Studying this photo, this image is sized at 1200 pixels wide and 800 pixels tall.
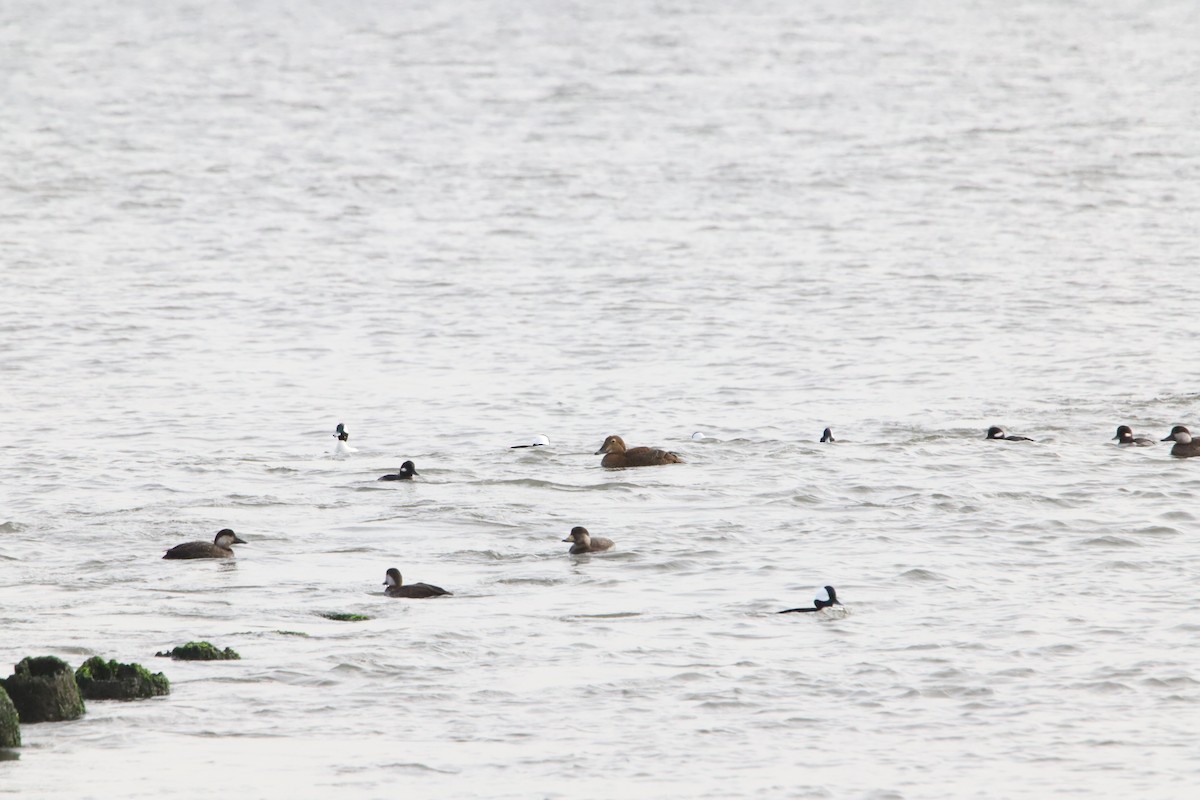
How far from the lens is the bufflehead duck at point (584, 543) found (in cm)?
1745

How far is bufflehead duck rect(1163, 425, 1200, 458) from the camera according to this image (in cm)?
2172

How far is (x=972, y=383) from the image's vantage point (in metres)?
26.2

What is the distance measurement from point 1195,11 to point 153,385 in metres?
54.3

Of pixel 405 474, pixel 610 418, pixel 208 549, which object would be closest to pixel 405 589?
pixel 208 549

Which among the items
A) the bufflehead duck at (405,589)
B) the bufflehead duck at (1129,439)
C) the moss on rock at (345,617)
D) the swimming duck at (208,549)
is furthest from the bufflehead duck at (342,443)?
the bufflehead duck at (1129,439)

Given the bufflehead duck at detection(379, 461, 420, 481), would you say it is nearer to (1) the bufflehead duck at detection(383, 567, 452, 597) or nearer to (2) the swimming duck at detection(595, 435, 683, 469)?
(2) the swimming duck at detection(595, 435, 683, 469)

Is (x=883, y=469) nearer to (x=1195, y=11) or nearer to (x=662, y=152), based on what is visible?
(x=662, y=152)

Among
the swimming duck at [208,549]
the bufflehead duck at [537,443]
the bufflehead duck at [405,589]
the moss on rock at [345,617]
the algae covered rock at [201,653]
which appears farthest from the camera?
the bufflehead duck at [537,443]

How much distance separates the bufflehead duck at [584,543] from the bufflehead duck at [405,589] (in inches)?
66.0

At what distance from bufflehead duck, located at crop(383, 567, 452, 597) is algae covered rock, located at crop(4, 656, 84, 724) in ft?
12.3

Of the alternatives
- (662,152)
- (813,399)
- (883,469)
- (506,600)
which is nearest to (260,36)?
(662,152)

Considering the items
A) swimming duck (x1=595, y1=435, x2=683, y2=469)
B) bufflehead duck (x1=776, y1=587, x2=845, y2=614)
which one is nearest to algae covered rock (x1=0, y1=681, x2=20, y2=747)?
bufflehead duck (x1=776, y1=587, x2=845, y2=614)

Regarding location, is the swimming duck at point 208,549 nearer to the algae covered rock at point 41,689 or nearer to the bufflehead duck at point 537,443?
the algae covered rock at point 41,689

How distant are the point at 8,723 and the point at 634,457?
10154 mm
